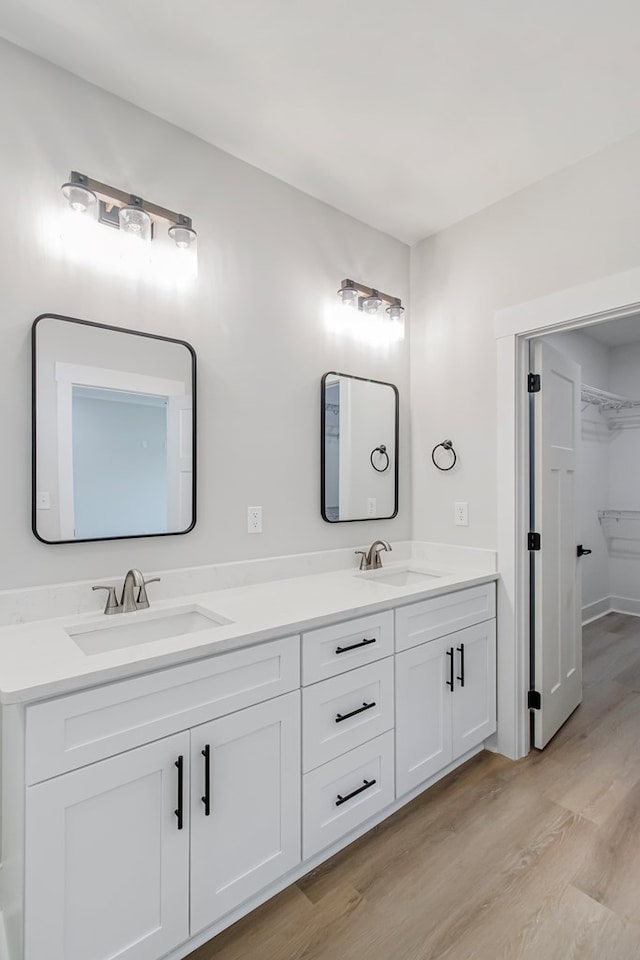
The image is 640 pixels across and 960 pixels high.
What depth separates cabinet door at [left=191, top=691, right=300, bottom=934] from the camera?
1.29 meters

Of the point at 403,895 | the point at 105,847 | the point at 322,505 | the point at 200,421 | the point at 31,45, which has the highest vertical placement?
the point at 31,45

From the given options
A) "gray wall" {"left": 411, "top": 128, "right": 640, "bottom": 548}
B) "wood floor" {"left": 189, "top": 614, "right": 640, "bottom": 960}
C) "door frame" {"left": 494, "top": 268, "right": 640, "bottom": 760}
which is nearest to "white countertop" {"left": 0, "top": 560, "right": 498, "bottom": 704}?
"door frame" {"left": 494, "top": 268, "right": 640, "bottom": 760}

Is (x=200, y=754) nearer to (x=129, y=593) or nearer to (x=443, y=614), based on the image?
(x=129, y=593)

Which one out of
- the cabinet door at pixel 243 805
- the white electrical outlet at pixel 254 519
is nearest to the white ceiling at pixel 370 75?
the white electrical outlet at pixel 254 519

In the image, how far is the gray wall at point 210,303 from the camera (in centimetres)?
152

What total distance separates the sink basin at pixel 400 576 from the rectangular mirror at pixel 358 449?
28 centimetres

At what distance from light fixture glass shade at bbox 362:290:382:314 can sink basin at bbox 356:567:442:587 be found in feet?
4.22

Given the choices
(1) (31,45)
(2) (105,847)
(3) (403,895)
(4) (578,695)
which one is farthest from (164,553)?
(4) (578,695)

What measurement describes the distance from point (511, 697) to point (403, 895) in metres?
1.00

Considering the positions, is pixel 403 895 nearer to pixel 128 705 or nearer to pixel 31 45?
pixel 128 705

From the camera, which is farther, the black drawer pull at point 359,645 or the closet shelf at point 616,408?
the closet shelf at point 616,408

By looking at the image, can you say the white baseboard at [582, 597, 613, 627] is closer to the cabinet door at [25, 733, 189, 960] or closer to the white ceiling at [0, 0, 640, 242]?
the white ceiling at [0, 0, 640, 242]

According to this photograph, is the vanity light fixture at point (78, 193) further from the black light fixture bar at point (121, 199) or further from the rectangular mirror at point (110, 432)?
the rectangular mirror at point (110, 432)

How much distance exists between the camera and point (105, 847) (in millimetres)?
1133
